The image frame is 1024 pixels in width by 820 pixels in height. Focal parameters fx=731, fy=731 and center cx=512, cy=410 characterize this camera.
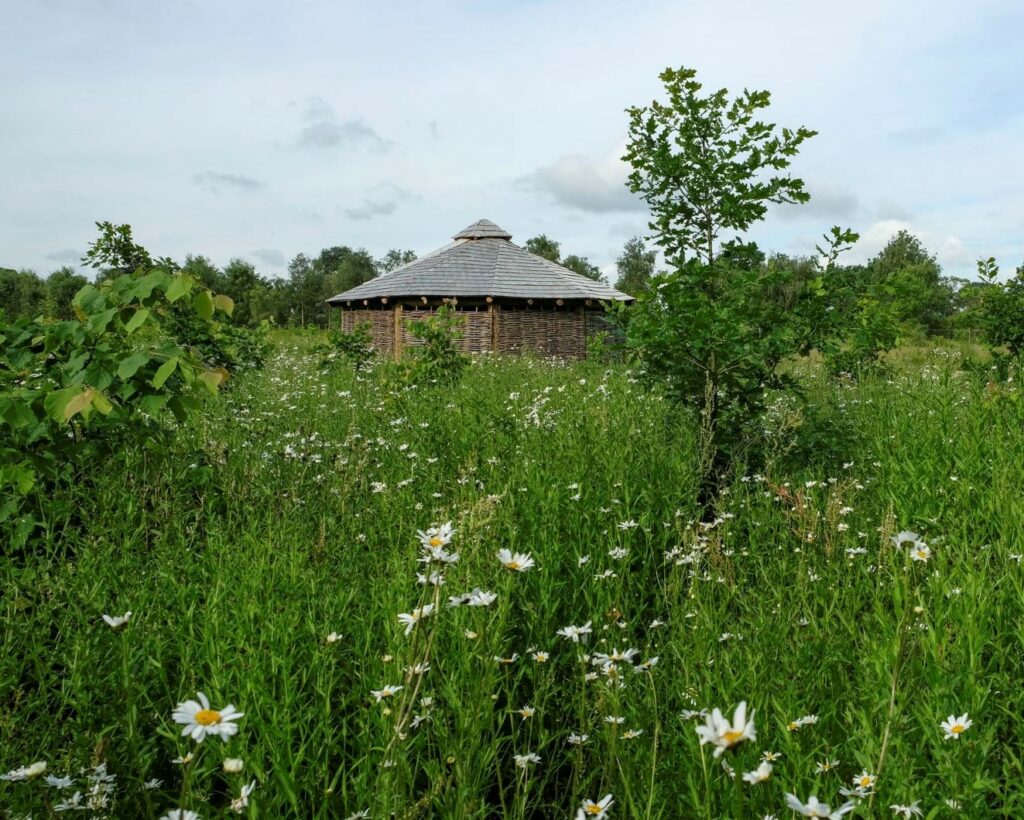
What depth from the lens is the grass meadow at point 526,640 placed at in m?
2.07

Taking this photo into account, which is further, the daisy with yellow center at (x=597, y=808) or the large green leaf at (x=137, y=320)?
the large green leaf at (x=137, y=320)

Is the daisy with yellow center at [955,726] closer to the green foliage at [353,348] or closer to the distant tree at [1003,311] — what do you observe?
the distant tree at [1003,311]

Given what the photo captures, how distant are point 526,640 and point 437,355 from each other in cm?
764

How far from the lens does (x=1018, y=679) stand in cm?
268

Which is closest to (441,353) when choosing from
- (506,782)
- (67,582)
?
(67,582)

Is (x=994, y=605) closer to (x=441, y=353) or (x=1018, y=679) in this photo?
(x=1018, y=679)

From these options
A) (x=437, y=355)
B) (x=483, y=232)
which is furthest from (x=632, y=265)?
(x=437, y=355)

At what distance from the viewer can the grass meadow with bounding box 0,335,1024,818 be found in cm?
207

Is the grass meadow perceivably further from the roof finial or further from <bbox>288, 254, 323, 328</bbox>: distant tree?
<bbox>288, 254, 323, 328</bbox>: distant tree

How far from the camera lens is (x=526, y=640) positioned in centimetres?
325

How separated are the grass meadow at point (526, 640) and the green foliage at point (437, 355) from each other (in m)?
4.38

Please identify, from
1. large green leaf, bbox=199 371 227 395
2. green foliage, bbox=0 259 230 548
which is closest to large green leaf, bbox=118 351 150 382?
green foliage, bbox=0 259 230 548

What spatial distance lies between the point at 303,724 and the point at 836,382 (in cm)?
993

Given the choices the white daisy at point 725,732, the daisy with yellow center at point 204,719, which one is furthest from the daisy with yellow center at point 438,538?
the white daisy at point 725,732
